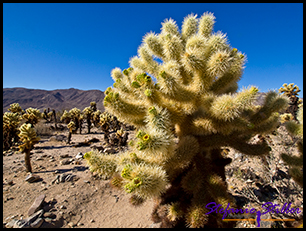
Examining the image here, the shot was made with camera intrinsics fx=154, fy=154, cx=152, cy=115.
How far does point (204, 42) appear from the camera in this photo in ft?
7.08

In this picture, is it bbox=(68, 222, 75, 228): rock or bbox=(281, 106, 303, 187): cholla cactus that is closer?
bbox=(281, 106, 303, 187): cholla cactus

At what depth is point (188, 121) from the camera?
2.26m

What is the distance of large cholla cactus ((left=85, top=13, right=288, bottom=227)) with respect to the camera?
1.74 metres

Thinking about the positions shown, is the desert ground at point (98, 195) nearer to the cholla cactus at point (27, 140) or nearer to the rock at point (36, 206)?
the rock at point (36, 206)

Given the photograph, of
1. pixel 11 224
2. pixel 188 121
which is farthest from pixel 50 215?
pixel 188 121

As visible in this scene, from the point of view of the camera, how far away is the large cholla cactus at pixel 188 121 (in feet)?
5.72

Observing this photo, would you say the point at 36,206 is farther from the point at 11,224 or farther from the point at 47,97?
the point at 47,97

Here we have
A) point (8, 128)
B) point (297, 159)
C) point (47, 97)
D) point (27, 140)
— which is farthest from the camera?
point (47, 97)

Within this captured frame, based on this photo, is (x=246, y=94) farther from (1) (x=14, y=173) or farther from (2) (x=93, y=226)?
(1) (x=14, y=173)

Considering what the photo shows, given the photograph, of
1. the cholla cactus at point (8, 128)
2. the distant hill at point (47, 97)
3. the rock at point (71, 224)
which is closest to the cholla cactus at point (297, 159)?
the rock at point (71, 224)

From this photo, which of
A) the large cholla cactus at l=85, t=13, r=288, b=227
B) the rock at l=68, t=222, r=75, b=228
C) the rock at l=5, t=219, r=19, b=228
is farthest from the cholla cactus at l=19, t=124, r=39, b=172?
the large cholla cactus at l=85, t=13, r=288, b=227

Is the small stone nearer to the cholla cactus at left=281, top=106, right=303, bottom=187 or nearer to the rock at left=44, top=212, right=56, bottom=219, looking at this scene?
the rock at left=44, top=212, right=56, bottom=219

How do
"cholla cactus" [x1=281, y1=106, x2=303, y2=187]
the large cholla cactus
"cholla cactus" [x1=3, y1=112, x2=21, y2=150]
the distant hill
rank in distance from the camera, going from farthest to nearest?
the distant hill → "cholla cactus" [x1=3, y1=112, x2=21, y2=150] → "cholla cactus" [x1=281, y1=106, x2=303, y2=187] → the large cholla cactus

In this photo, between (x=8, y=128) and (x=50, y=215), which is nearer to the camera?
(x=50, y=215)
